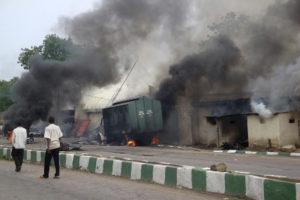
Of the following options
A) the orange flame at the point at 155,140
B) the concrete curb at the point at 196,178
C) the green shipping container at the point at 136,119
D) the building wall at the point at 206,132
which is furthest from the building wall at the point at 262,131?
the concrete curb at the point at 196,178

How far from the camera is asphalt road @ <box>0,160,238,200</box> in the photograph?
691cm

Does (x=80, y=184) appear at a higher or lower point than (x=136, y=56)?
lower

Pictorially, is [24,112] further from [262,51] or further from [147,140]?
[262,51]

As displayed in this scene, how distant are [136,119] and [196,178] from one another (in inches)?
619

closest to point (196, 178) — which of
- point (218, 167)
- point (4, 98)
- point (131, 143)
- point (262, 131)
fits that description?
point (218, 167)

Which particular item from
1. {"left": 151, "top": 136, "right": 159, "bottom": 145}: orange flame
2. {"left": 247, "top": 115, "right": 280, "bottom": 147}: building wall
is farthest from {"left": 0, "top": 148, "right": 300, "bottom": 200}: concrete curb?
{"left": 151, "top": 136, "right": 159, "bottom": 145}: orange flame

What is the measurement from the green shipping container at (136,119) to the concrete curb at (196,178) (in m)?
11.7

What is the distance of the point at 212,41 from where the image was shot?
Result: 25.1 meters

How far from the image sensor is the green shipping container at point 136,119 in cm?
2300

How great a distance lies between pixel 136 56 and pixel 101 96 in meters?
10.4

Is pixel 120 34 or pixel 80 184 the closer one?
pixel 80 184

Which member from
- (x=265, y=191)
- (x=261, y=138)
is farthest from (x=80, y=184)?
(x=261, y=138)

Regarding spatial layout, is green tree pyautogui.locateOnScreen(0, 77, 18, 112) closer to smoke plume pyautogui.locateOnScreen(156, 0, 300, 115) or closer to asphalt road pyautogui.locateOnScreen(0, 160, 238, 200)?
smoke plume pyautogui.locateOnScreen(156, 0, 300, 115)

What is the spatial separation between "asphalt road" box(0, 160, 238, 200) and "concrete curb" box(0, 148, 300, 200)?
17 cm
